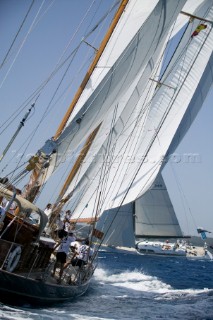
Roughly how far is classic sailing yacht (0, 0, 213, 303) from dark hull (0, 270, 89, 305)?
0.03 metres

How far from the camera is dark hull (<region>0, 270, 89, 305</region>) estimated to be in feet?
37.8

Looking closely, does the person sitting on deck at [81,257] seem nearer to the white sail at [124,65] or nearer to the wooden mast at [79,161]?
the white sail at [124,65]

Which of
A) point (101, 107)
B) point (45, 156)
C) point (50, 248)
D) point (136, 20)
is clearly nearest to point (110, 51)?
point (136, 20)

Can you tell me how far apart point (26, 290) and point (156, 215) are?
42.0 meters

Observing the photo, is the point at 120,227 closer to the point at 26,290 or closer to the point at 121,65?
the point at 121,65

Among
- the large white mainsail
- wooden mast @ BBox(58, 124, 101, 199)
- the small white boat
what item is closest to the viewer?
wooden mast @ BBox(58, 124, 101, 199)

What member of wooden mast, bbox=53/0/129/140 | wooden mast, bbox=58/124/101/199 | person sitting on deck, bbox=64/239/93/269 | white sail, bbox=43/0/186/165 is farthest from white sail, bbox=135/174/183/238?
white sail, bbox=43/0/186/165

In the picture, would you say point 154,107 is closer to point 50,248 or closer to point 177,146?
point 177,146

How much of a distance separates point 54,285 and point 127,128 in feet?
41.2

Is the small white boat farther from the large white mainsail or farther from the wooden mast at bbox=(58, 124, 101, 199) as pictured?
the wooden mast at bbox=(58, 124, 101, 199)

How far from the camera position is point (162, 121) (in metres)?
24.3

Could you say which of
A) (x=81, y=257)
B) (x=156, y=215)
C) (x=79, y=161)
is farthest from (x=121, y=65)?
(x=156, y=215)

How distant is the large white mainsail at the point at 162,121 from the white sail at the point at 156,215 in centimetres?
2660

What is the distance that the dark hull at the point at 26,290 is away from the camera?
37.8ft
